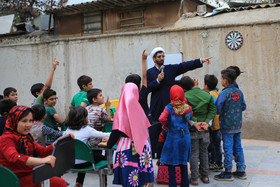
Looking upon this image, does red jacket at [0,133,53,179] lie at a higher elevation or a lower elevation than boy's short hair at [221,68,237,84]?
lower

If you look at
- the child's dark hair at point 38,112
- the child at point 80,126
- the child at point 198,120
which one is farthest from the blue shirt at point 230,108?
the child's dark hair at point 38,112

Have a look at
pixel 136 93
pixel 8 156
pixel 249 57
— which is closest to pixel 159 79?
pixel 136 93

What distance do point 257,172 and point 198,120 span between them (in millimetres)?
1565

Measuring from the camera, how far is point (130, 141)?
3.33 metres

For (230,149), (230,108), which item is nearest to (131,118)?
(230,108)

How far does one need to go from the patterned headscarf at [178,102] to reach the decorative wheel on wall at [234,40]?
175 inches

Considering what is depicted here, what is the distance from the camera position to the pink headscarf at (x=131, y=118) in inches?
127

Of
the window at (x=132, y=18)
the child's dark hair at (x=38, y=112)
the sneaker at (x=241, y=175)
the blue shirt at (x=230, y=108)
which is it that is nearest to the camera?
the child's dark hair at (x=38, y=112)

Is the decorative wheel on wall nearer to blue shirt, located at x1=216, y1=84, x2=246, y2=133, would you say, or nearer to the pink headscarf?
blue shirt, located at x1=216, y1=84, x2=246, y2=133

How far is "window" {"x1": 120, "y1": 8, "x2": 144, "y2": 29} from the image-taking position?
9344 millimetres

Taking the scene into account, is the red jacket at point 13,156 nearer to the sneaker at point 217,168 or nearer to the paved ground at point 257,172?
the paved ground at point 257,172

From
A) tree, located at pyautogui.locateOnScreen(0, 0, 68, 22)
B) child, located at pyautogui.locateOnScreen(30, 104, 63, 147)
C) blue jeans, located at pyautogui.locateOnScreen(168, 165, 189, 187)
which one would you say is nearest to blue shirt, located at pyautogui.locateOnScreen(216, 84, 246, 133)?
blue jeans, located at pyautogui.locateOnScreen(168, 165, 189, 187)

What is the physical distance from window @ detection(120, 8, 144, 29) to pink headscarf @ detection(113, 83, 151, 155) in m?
6.34

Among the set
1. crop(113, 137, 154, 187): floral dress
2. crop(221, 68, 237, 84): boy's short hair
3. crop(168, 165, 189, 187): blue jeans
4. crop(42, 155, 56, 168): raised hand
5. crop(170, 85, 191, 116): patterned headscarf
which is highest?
crop(221, 68, 237, 84): boy's short hair
